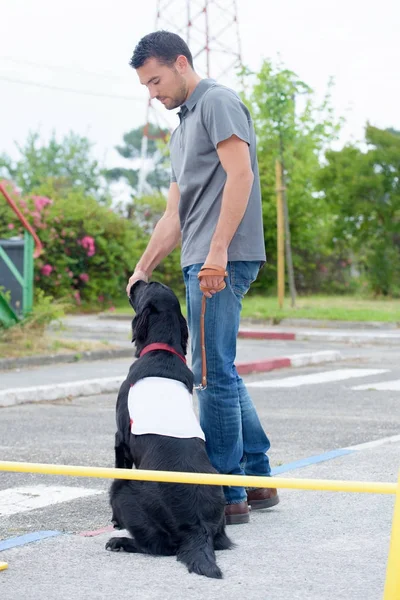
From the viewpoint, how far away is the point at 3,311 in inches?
Result: 493

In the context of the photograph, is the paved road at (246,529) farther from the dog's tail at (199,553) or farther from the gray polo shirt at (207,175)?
the gray polo shirt at (207,175)

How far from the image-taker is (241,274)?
4.82 meters

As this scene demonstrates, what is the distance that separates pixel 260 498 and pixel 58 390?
5.07m

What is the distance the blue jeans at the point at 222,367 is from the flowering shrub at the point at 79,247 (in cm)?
1783

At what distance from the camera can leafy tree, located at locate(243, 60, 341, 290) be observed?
74.4 ft

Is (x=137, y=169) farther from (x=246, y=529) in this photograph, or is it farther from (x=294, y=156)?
(x=246, y=529)

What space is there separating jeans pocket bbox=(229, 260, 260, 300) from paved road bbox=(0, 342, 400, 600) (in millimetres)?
1082

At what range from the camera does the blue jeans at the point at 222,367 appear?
186 inches

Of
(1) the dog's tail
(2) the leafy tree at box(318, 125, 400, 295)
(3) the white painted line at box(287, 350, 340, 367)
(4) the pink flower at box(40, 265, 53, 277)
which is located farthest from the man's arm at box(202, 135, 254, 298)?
(2) the leafy tree at box(318, 125, 400, 295)

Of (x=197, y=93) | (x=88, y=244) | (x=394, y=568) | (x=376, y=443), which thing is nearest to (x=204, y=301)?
(x=197, y=93)

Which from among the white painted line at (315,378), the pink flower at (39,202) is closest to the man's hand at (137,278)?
the white painted line at (315,378)

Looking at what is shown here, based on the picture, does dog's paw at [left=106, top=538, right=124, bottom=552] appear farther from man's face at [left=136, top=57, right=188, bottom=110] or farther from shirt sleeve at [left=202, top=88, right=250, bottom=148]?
man's face at [left=136, top=57, right=188, bottom=110]

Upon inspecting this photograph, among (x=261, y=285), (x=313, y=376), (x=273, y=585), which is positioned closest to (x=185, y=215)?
(x=273, y=585)

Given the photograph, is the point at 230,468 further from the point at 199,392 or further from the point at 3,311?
the point at 3,311
